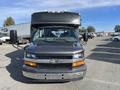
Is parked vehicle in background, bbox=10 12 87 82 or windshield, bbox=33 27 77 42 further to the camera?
windshield, bbox=33 27 77 42

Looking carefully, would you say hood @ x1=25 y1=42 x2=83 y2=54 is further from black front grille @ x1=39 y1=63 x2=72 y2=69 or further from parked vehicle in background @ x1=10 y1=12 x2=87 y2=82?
black front grille @ x1=39 y1=63 x2=72 y2=69

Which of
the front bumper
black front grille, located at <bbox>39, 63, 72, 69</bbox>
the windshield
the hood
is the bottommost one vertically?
the front bumper

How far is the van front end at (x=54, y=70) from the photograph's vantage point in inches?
325

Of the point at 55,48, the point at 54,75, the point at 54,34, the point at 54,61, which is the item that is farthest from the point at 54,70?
the point at 54,34

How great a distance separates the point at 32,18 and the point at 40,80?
153 inches

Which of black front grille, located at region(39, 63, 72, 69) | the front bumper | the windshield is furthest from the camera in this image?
the windshield

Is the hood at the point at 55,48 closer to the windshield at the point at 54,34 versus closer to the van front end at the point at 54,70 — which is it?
the van front end at the point at 54,70

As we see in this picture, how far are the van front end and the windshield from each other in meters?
1.66

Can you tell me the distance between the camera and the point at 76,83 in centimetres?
880

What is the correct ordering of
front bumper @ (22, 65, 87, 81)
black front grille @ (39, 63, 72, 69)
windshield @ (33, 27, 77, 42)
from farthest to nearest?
windshield @ (33, 27, 77, 42)
black front grille @ (39, 63, 72, 69)
front bumper @ (22, 65, 87, 81)

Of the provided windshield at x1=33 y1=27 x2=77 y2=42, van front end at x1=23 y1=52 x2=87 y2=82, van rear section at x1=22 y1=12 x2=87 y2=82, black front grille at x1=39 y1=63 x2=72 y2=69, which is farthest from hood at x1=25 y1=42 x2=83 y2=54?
windshield at x1=33 y1=27 x2=77 y2=42

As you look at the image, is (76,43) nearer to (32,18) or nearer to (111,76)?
(111,76)

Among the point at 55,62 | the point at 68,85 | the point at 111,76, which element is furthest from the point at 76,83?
the point at 111,76

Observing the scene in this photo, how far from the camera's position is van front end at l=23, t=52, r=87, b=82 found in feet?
27.1
